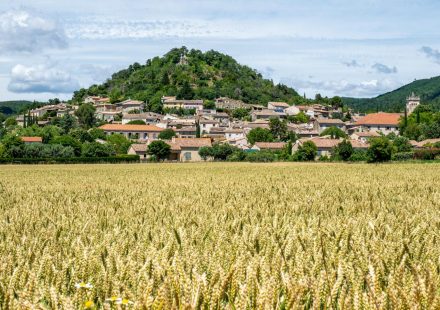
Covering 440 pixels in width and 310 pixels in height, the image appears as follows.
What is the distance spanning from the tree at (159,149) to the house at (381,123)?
290 ft

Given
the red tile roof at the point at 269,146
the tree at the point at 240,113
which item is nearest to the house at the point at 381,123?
the tree at the point at 240,113

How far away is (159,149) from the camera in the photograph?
10644cm

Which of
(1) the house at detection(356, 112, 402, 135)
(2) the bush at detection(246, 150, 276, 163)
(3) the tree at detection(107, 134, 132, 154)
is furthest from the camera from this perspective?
(1) the house at detection(356, 112, 402, 135)

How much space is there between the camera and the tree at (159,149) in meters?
106

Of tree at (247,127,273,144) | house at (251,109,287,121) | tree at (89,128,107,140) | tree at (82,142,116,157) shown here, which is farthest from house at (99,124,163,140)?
tree at (82,142,116,157)

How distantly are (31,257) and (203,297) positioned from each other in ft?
7.66

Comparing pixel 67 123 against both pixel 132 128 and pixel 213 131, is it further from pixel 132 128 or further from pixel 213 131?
pixel 213 131

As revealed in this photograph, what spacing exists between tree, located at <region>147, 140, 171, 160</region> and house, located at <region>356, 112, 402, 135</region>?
290ft

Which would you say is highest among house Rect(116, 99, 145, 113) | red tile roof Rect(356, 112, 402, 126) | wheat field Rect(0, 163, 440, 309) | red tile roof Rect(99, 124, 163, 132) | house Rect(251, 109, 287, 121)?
house Rect(116, 99, 145, 113)

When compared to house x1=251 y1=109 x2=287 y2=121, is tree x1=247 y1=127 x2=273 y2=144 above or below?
below

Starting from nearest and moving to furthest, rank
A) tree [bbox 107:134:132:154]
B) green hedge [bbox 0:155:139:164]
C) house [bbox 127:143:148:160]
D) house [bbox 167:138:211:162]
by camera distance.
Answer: green hedge [bbox 0:155:139:164] → house [bbox 167:138:211:162] → house [bbox 127:143:148:160] → tree [bbox 107:134:132:154]

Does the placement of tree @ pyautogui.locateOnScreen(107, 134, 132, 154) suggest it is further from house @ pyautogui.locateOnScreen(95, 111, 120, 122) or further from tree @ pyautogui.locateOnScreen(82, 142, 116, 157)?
house @ pyautogui.locateOnScreen(95, 111, 120, 122)

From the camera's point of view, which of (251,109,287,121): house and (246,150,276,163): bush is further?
(251,109,287,121): house

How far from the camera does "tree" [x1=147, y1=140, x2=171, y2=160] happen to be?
106375 millimetres
